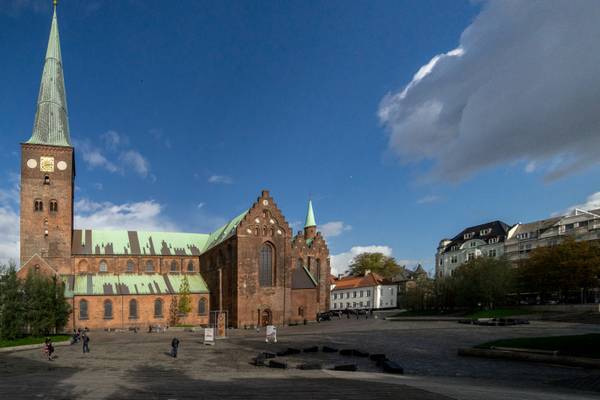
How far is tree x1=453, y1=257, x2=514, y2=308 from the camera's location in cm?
6775

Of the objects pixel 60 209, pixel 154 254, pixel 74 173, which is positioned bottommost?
pixel 154 254

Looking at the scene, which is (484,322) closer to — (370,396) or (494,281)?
(494,281)

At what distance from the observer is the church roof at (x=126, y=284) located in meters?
61.5

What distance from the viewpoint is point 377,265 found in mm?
136500

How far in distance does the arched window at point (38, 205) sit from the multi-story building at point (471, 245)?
88.6 metres

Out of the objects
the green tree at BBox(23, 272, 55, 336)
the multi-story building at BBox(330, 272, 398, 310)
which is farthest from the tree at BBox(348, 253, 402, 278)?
the green tree at BBox(23, 272, 55, 336)

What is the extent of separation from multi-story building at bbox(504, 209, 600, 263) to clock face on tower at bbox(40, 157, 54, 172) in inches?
3397

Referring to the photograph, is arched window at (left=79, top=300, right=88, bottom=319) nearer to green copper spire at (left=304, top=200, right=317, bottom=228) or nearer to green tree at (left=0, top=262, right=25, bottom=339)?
green tree at (left=0, top=262, right=25, bottom=339)

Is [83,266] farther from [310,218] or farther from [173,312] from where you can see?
[310,218]

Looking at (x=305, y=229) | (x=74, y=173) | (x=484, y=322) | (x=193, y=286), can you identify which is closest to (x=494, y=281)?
(x=484, y=322)

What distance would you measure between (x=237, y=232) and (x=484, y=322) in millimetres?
35048

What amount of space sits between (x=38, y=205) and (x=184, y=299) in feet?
82.8

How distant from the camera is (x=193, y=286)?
68.6 meters

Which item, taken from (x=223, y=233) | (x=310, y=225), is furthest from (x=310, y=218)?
(x=223, y=233)
